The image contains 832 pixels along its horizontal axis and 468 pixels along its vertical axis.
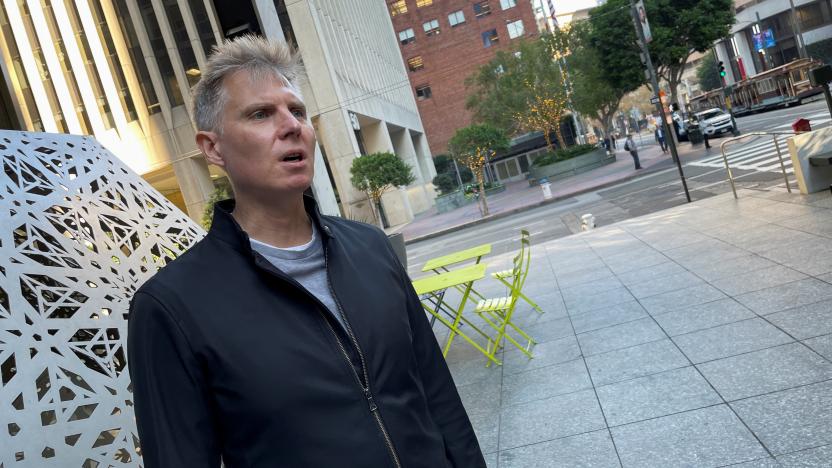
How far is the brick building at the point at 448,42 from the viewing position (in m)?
64.0

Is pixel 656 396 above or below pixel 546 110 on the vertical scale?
below

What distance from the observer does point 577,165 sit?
3975 centimetres

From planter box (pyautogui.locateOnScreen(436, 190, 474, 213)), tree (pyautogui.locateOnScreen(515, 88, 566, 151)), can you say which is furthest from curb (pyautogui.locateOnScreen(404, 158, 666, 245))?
tree (pyautogui.locateOnScreen(515, 88, 566, 151))

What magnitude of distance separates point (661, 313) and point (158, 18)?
1060 inches

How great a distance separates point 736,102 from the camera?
180 ft

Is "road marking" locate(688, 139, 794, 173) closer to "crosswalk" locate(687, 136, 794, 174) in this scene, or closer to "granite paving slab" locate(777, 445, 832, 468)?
"crosswalk" locate(687, 136, 794, 174)

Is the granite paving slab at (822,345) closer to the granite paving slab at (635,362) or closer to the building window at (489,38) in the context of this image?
the granite paving slab at (635,362)

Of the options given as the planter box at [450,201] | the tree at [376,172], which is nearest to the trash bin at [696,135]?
the planter box at [450,201]

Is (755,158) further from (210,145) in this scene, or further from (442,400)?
(210,145)

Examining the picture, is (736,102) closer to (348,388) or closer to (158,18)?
(158,18)

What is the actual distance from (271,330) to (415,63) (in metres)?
66.2

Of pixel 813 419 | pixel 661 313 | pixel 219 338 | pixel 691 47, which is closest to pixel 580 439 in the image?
pixel 813 419

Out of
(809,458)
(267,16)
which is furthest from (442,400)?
(267,16)

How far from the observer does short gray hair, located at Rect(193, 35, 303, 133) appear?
6.20 ft
